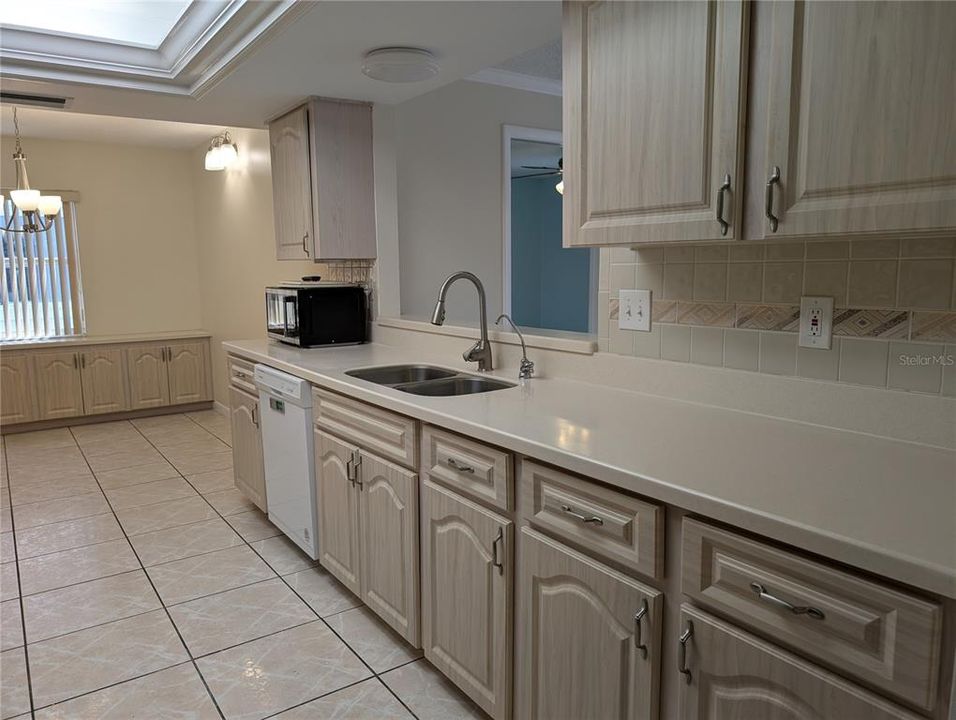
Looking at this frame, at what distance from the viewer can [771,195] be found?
1.33 meters

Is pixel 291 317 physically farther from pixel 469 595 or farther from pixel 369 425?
pixel 469 595

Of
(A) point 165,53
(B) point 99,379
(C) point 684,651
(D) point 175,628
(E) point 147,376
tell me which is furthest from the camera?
(E) point 147,376

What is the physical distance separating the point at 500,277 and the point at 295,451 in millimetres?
1956

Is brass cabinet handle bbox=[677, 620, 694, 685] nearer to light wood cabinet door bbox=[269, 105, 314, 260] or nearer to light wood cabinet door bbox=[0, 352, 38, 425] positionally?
light wood cabinet door bbox=[269, 105, 314, 260]

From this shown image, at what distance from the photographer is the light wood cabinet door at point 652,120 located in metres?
1.39

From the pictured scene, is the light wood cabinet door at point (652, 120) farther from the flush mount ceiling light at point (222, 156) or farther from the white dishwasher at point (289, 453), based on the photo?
the flush mount ceiling light at point (222, 156)

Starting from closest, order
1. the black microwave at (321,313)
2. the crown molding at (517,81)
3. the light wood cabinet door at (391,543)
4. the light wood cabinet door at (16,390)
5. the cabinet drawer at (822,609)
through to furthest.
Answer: the cabinet drawer at (822,609)
the light wood cabinet door at (391,543)
the black microwave at (321,313)
the crown molding at (517,81)
the light wood cabinet door at (16,390)

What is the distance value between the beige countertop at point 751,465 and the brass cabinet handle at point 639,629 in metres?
0.24

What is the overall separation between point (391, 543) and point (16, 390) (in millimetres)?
4703

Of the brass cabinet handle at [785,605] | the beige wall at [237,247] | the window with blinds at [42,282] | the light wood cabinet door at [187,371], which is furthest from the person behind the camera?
the light wood cabinet door at [187,371]

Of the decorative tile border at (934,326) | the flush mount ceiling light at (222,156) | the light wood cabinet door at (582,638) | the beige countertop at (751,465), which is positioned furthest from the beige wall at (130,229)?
the decorative tile border at (934,326)

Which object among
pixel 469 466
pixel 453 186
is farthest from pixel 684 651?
pixel 453 186

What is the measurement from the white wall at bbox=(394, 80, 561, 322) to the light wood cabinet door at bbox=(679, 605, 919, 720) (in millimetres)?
2722

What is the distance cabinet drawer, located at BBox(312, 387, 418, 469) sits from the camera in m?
2.06
